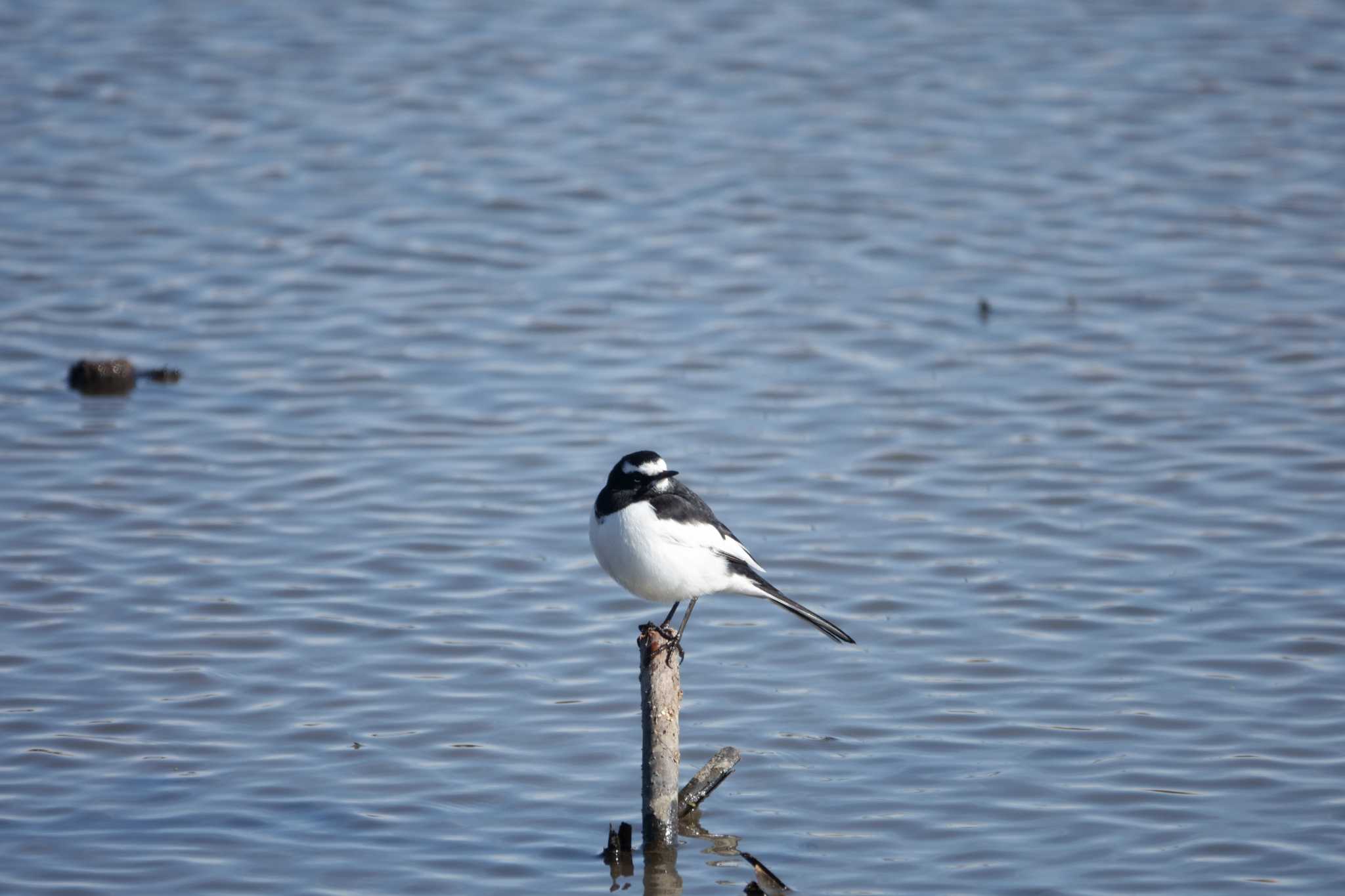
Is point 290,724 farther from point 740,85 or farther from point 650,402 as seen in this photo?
point 740,85

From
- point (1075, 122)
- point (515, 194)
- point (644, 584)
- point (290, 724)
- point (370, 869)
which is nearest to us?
point (644, 584)

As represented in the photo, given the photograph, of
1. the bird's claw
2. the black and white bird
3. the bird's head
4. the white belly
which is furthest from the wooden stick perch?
the bird's head

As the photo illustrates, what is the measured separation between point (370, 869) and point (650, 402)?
7.36 meters

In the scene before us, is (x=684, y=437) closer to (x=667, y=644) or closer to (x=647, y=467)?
(x=647, y=467)

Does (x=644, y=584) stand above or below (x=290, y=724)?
above

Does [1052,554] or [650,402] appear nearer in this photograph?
[1052,554]

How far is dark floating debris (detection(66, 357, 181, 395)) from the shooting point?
1606 cm

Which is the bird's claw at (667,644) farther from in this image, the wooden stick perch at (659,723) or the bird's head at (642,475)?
the bird's head at (642,475)

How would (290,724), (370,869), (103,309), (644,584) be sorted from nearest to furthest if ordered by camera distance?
(644,584), (370,869), (290,724), (103,309)

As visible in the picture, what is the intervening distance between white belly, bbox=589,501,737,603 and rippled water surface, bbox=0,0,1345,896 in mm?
1755

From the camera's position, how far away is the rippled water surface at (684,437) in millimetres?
10070

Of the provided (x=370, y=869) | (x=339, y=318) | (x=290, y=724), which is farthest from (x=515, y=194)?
(x=370, y=869)

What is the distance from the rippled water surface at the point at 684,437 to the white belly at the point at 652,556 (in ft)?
5.76

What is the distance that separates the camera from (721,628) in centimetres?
1252
